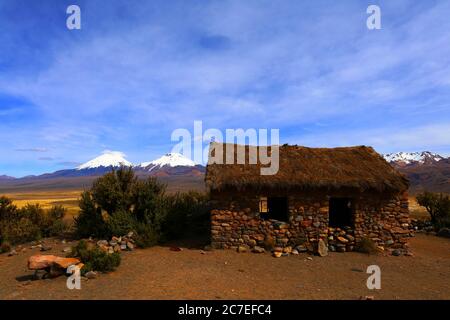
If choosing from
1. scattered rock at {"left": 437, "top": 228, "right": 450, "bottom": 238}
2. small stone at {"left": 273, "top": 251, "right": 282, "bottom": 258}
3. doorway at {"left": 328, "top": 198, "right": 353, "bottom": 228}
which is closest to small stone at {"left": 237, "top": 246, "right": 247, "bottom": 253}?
small stone at {"left": 273, "top": 251, "right": 282, "bottom": 258}

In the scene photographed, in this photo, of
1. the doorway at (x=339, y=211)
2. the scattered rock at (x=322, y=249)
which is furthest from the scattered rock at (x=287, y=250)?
the doorway at (x=339, y=211)

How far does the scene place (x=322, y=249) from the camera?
1041 cm

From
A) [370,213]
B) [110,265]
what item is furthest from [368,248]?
[110,265]

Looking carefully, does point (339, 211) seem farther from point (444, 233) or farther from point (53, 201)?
point (53, 201)

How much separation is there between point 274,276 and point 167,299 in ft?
9.85

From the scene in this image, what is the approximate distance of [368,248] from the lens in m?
10.6

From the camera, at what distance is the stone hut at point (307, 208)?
35.2 feet

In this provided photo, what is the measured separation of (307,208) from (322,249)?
1377mm

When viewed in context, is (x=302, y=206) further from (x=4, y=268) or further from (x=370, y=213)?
(x=4, y=268)

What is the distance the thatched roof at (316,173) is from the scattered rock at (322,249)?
1816 mm

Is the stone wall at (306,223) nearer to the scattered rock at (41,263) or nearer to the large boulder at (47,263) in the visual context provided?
the large boulder at (47,263)

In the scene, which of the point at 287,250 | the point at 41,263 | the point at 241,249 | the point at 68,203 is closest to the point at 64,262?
the point at 41,263

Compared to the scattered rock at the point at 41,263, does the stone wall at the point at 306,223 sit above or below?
above

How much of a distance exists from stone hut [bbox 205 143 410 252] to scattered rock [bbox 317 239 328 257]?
0.29 metres
